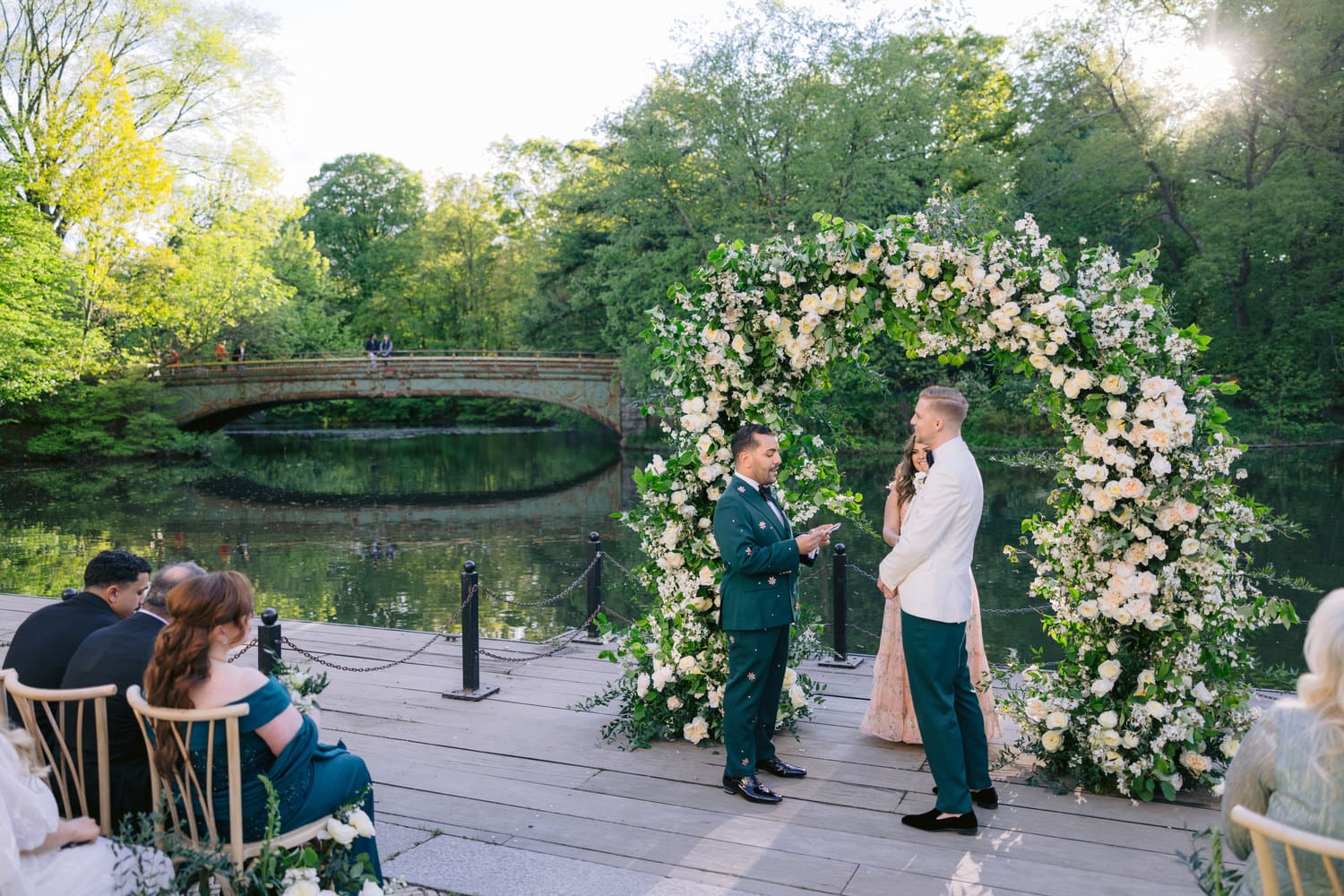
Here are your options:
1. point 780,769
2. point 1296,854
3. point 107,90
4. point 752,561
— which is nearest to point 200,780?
point 752,561

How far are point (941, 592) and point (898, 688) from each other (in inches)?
53.0

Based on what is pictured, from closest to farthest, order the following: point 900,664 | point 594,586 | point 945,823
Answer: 1. point 945,823
2. point 900,664
3. point 594,586

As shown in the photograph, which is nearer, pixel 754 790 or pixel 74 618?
pixel 74 618

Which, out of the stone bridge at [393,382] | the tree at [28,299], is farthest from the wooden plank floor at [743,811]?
the stone bridge at [393,382]

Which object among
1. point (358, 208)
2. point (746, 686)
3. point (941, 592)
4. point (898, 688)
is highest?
point (358, 208)

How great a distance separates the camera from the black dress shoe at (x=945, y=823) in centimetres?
438

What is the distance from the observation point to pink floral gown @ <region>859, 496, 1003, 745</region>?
5.52 m

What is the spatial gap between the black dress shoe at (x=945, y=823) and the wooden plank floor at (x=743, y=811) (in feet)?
0.14

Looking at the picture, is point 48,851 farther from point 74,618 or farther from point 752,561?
point 752,561

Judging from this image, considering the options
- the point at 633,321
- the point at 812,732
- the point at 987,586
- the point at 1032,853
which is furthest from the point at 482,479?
the point at 1032,853

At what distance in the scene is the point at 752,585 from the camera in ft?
15.7

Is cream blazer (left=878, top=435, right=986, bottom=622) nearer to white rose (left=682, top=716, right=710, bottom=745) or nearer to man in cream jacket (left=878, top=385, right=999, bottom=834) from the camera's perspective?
man in cream jacket (left=878, top=385, right=999, bottom=834)

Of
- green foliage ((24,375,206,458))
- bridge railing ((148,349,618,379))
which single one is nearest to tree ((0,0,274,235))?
green foliage ((24,375,206,458))

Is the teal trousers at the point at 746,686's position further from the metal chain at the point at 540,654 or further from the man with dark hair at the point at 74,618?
the metal chain at the point at 540,654
